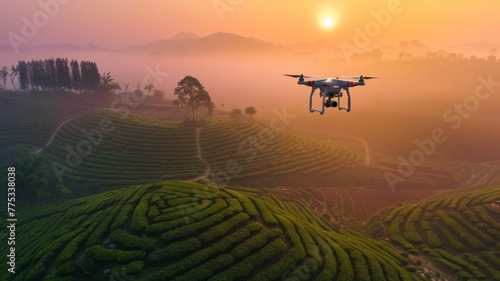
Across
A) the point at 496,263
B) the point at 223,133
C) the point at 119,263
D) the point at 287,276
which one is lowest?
the point at 496,263

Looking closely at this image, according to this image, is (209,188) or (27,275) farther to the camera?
(209,188)

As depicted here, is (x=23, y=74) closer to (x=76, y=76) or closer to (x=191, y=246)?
(x=76, y=76)

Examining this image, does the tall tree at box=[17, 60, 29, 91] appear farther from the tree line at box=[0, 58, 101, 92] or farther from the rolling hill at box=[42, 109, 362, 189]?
the rolling hill at box=[42, 109, 362, 189]

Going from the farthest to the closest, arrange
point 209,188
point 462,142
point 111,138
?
point 462,142 → point 111,138 → point 209,188

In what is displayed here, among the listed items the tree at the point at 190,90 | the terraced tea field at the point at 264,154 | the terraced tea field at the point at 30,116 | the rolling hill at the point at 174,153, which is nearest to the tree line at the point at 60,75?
the terraced tea field at the point at 30,116

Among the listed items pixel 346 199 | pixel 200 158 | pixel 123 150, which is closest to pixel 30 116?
pixel 123 150

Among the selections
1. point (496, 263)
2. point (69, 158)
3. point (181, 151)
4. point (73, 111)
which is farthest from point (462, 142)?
point (73, 111)

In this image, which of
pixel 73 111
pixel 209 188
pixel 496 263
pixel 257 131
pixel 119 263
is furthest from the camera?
pixel 73 111

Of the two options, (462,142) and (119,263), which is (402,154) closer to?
(462,142)

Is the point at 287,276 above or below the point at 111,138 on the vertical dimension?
below
